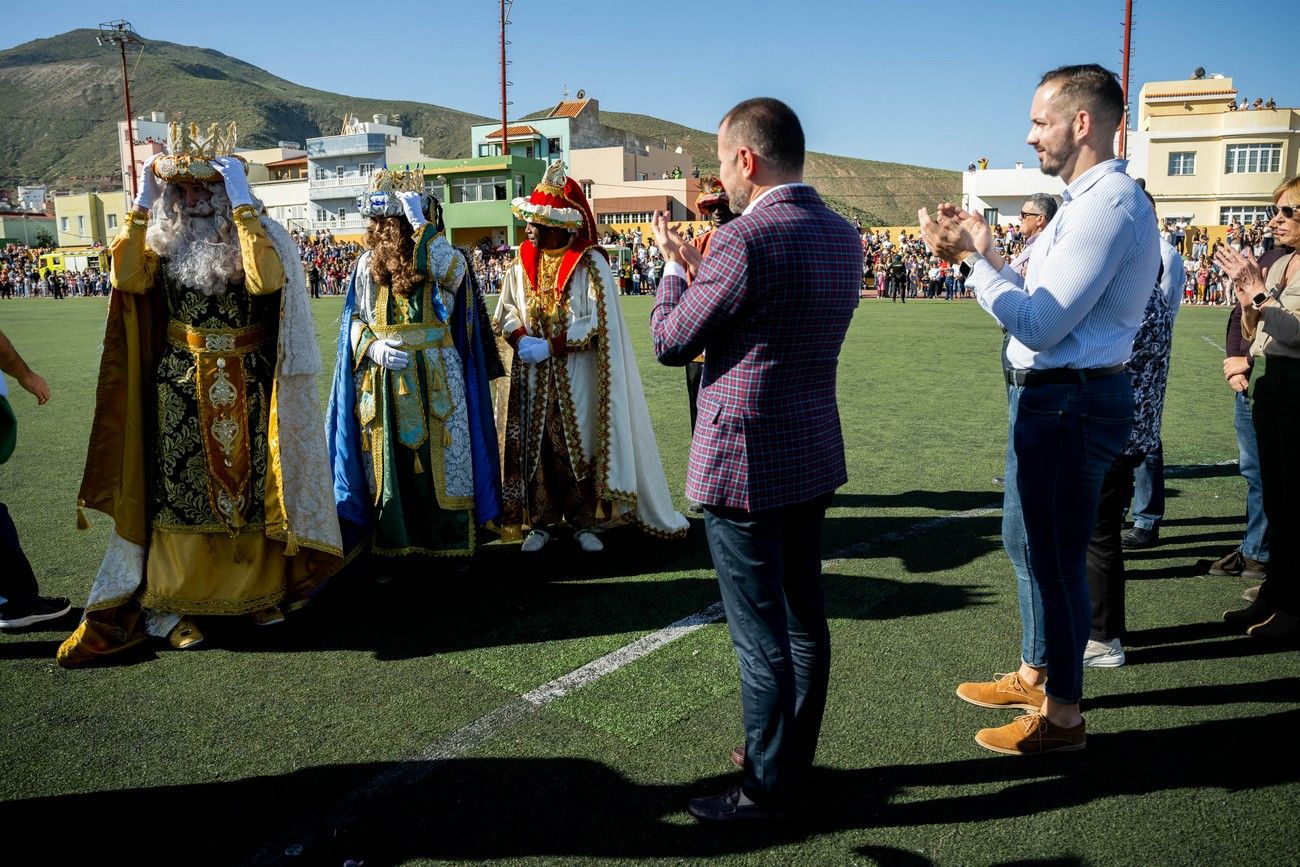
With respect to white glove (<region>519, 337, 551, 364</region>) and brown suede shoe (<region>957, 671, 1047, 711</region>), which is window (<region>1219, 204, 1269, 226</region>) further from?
brown suede shoe (<region>957, 671, 1047, 711</region>)

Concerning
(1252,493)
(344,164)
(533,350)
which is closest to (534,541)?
(533,350)

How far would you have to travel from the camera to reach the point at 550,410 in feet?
18.7

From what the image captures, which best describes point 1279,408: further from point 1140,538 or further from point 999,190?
point 999,190

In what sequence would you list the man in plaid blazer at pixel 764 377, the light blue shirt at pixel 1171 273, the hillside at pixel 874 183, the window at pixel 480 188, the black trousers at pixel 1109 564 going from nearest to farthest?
the man in plaid blazer at pixel 764 377 < the black trousers at pixel 1109 564 < the light blue shirt at pixel 1171 273 < the window at pixel 480 188 < the hillside at pixel 874 183

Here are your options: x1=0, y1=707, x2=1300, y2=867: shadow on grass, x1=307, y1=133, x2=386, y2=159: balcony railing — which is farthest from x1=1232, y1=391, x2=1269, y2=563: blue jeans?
x1=307, y1=133, x2=386, y2=159: balcony railing

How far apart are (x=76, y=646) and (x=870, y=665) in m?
3.47

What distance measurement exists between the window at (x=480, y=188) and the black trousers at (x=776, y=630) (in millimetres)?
56589

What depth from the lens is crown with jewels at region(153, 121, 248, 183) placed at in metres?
4.11

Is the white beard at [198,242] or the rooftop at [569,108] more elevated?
the rooftop at [569,108]

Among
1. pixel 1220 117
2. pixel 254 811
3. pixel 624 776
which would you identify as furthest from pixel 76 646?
pixel 1220 117

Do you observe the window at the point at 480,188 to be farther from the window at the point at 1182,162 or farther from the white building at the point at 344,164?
the window at the point at 1182,162

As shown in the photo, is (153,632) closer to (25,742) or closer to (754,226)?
(25,742)

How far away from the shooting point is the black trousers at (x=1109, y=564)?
12.6 ft

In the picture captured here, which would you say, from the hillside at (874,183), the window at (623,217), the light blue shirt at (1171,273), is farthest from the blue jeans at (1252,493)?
the hillside at (874,183)
